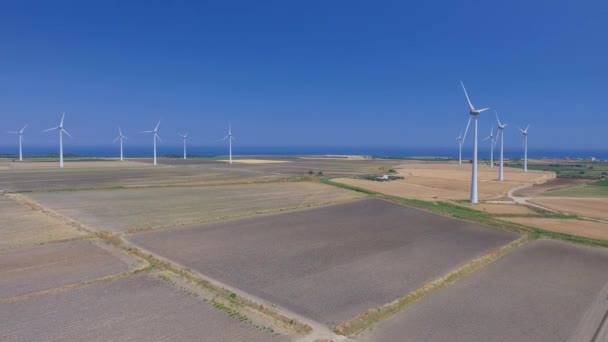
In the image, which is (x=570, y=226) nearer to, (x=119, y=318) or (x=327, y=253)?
Answer: (x=327, y=253)

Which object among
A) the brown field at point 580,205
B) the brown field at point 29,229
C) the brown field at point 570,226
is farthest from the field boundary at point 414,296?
the brown field at point 580,205

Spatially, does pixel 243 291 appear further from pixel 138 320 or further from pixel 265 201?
pixel 265 201

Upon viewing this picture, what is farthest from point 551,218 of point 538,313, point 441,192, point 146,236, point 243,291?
point 146,236

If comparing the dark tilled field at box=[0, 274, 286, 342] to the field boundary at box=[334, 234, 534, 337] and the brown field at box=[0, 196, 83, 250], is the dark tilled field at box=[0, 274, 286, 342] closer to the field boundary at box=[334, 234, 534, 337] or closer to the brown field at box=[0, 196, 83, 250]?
the field boundary at box=[334, 234, 534, 337]

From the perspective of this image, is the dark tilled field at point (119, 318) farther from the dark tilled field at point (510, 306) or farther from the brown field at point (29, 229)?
the brown field at point (29, 229)

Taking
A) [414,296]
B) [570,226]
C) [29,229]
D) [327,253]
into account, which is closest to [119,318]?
[414,296]

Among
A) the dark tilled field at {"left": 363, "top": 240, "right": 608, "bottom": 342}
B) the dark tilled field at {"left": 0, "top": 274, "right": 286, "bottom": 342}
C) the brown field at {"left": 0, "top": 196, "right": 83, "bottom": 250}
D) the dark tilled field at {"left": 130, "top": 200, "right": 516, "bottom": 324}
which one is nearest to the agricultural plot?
the brown field at {"left": 0, "top": 196, "right": 83, "bottom": 250}

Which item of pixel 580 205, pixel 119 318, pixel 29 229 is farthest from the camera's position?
pixel 580 205
